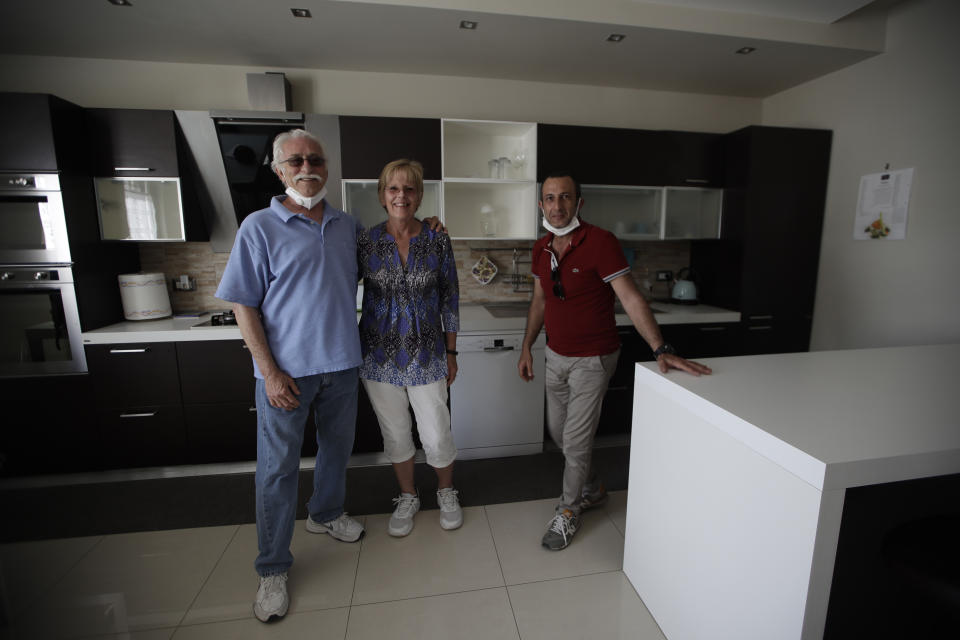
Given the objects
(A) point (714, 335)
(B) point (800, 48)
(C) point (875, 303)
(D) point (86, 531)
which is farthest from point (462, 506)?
(B) point (800, 48)

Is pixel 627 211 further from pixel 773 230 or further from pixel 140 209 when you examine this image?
pixel 140 209

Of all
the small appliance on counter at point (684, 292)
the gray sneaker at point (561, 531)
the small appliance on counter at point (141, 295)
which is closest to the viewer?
the gray sneaker at point (561, 531)

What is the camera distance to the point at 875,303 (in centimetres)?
250

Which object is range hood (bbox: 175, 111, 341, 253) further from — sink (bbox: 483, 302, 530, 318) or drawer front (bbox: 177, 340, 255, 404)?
sink (bbox: 483, 302, 530, 318)

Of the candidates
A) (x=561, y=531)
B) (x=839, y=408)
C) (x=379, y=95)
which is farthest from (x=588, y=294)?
(x=379, y=95)

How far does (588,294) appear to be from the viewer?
5.65 ft

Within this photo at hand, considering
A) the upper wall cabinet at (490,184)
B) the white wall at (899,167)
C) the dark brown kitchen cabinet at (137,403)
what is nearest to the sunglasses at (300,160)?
the upper wall cabinet at (490,184)

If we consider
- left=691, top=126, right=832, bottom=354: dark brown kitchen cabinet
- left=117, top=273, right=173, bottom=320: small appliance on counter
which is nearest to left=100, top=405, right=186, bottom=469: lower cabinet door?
left=117, top=273, right=173, bottom=320: small appliance on counter

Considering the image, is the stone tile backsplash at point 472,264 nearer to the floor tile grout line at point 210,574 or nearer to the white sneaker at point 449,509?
the white sneaker at point 449,509

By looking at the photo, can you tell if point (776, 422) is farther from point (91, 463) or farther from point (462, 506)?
point (91, 463)

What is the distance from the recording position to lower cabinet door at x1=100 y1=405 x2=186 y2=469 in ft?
7.70

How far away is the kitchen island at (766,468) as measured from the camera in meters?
0.85

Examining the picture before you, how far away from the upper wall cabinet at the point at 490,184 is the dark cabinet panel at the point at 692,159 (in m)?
0.92

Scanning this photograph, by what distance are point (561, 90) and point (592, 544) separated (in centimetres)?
279
